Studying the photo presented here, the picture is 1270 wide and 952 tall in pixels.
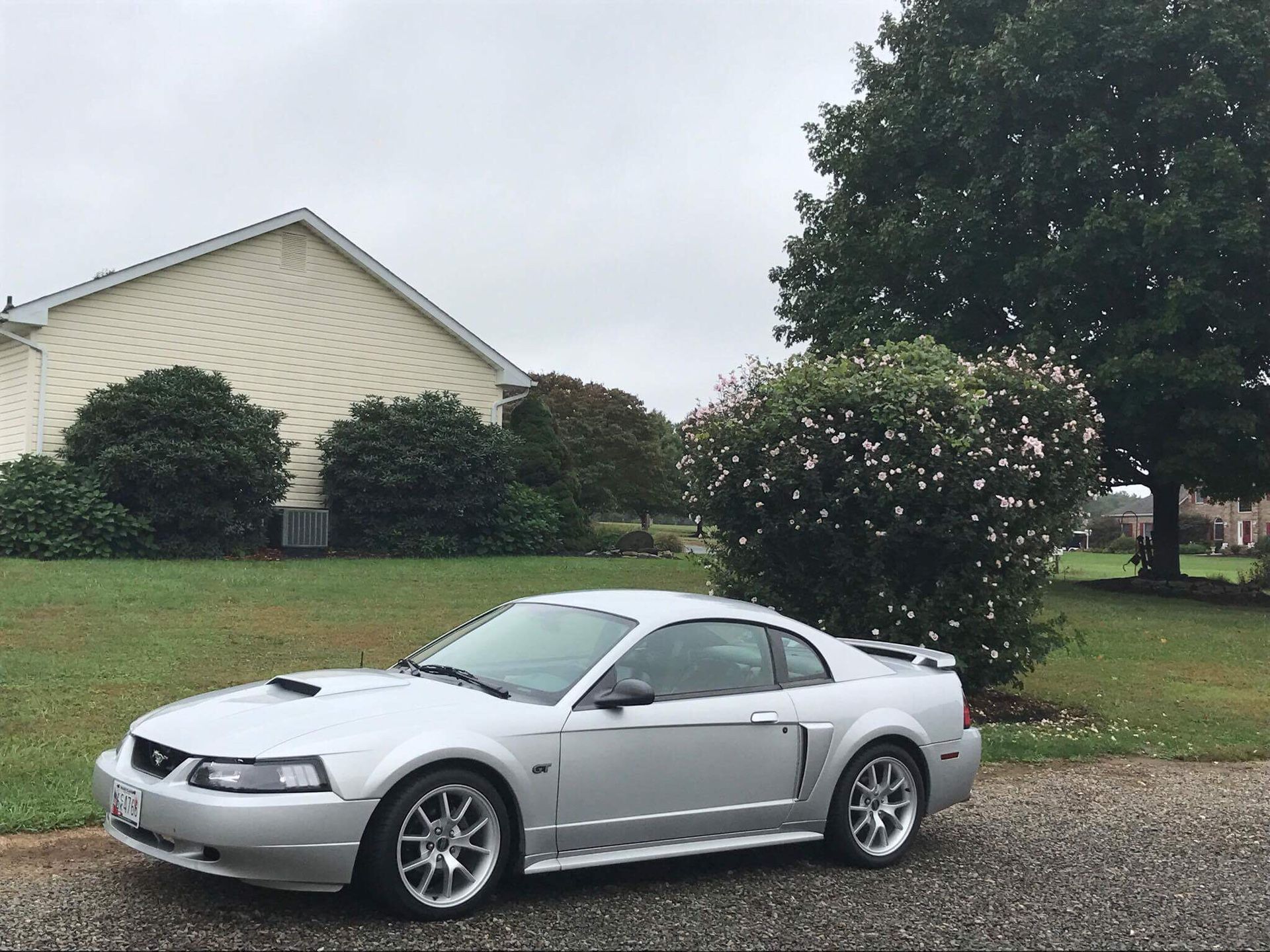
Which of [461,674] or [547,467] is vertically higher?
[547,467]

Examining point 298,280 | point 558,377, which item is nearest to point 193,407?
point 298,280

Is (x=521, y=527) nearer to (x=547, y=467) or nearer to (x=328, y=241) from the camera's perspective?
(x=547, y=467)

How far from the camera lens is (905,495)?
10203mm

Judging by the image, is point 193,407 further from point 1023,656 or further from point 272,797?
point 272,797

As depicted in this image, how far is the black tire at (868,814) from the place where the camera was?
20.4ft

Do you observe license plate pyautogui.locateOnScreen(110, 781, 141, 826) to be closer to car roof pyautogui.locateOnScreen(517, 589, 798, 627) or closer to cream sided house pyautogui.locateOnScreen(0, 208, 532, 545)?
car roof pyautogui.locateOnScreen(517, 589, 798, 627)

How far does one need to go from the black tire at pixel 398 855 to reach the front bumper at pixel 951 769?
2611 millimetres

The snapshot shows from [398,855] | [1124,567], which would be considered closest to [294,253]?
[398,855]

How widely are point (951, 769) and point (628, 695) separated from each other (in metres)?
2.18

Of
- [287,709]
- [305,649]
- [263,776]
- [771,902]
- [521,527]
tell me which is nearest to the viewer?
[263,776]

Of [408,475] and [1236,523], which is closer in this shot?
[408,475]

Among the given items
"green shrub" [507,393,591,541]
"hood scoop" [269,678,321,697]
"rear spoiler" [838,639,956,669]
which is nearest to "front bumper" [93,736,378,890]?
"hood scoop" [269,678,321,697]

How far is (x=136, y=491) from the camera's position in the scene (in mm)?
A: 21422

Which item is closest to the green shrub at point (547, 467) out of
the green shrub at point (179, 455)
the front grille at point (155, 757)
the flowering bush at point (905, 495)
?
the green shrub at point (179, 455)
